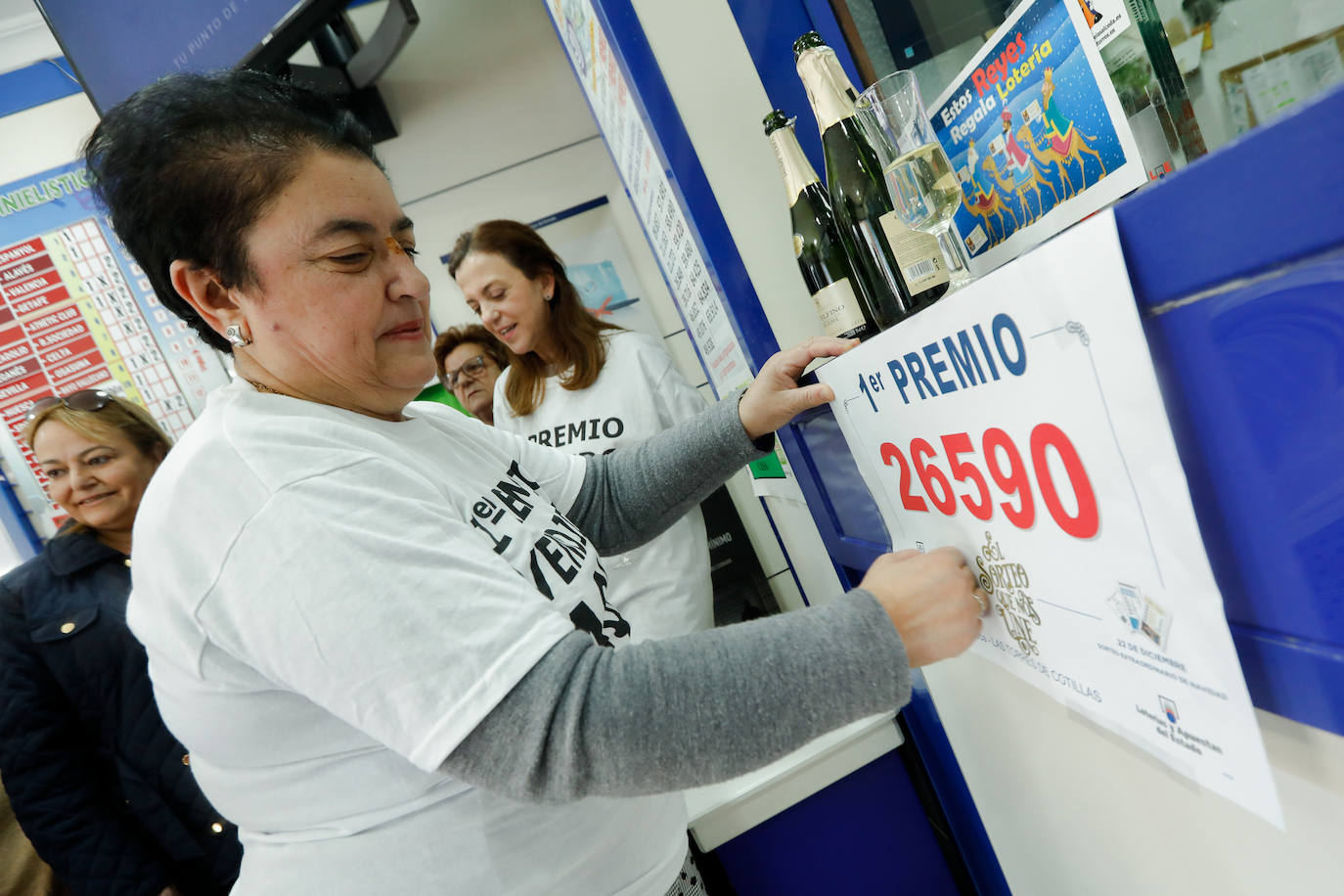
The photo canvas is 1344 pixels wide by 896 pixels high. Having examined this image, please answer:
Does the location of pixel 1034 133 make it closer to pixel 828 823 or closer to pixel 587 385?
pixel 828 823

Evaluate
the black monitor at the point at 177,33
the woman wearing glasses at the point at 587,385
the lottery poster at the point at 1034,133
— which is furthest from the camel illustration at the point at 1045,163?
the black monitor at the point at 177,33

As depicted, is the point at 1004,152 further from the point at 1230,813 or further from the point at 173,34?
the point at 173,34

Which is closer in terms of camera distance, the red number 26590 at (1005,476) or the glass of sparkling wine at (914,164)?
the red number 26590 at (1005,476)

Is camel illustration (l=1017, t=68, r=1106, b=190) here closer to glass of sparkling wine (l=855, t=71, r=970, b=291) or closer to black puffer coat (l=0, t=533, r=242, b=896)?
glass of sparkling wine (l=855, t=71, r=970, b=291)

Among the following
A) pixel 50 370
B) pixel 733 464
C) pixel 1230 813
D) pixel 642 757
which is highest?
pixel 50 370

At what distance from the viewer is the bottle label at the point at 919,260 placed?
2.49 ft

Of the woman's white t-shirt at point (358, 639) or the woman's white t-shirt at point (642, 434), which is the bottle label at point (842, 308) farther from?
the woman's white t-shirt at point (642, 434)

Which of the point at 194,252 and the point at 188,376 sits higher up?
the point at 188,376

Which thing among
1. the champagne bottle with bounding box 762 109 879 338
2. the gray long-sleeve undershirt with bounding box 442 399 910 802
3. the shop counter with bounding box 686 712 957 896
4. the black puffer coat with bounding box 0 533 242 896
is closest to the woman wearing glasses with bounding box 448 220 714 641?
the shop counter with bounding box 686 712 957 896

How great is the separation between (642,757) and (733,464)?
0.59m

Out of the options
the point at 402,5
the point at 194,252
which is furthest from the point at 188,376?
the point at 194,252

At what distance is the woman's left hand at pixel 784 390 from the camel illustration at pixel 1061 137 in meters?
0.27

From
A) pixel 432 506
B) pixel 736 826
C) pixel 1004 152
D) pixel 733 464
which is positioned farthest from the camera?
pixel 736 826

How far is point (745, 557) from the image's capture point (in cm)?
277
